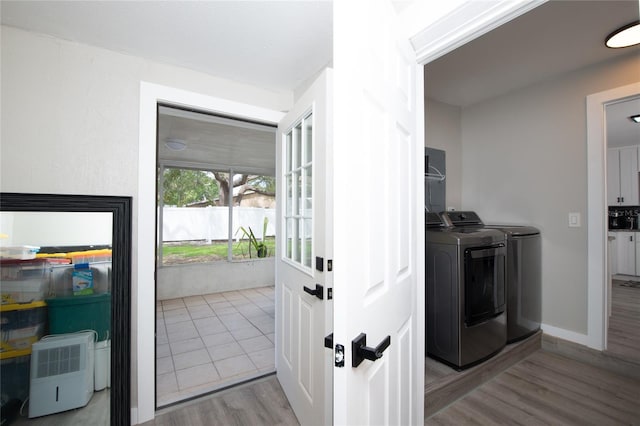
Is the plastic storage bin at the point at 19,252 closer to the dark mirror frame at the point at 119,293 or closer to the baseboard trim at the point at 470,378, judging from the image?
the dark mirror frame at the point at 119,293

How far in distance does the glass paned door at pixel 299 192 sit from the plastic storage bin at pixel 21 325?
147 cm

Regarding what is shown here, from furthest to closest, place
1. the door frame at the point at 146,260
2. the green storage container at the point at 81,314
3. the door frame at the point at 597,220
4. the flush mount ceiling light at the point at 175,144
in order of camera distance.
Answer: the flush mount ceiling light at the point at 175,144, the door frame at the point at 597,220, the door frame at the point at 146,260, the green storage container at the point at 81,314

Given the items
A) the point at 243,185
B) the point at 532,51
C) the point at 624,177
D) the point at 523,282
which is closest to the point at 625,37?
the point at 532,51

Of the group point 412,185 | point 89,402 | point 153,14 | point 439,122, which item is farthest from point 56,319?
point 439,122

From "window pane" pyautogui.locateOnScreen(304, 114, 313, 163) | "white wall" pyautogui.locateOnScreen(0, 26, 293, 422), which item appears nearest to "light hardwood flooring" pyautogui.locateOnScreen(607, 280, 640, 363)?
"window pane" pyautogui.locateOnScreen(304, 114, 313, 163)

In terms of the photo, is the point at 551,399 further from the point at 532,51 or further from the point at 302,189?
the point at 532,51

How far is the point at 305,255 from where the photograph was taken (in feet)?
5.56

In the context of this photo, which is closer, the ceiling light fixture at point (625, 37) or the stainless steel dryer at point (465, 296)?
the ceiling light fixture at point (625, 37)

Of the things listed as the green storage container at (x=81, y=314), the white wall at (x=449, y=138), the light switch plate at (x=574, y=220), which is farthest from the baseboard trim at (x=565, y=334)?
the green storage container at (x=81, y=314)

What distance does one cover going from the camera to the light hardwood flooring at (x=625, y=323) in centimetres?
223

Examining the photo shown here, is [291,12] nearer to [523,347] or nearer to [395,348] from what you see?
[395,348]

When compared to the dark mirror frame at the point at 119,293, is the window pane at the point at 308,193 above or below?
above

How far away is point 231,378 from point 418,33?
263 centimetres

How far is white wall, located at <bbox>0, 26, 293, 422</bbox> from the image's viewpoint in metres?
1.45
